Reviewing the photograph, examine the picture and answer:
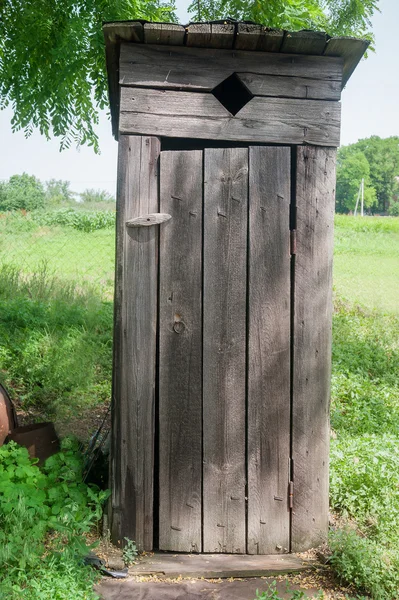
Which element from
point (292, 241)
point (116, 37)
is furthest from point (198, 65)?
point (292, 241)

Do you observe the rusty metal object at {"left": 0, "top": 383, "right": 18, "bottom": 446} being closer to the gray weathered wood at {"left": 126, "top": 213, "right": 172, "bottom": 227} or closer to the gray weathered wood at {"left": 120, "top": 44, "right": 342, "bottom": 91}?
the gray weathered wood at {"left": 126, "top": 213, "right": 172, "bottom": 227}

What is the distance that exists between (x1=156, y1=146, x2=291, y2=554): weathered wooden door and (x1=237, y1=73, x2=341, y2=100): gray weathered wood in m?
0.34

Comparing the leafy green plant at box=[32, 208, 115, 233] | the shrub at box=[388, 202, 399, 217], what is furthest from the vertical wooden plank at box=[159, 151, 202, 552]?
the shrub at box=[388, 202, 399, 217]

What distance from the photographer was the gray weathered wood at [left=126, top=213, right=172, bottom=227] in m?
3.44

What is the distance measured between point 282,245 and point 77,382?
369 cm

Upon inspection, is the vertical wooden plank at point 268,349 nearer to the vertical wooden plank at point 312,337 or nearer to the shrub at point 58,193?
the vertical wooden plank at point 312,337

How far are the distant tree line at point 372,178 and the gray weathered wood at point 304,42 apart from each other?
68.9m

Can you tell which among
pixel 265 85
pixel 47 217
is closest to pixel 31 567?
pixel 265 85

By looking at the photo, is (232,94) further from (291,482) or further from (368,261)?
(368,261)

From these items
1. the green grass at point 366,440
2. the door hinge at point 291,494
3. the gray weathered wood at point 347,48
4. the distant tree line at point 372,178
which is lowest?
→ the green grass at point 366,440

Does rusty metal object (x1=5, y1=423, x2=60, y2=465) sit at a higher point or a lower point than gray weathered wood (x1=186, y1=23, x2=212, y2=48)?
lower

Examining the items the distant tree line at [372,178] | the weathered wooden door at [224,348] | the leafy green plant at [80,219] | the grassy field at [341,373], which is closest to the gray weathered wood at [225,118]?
the weathered wooden door at [224,348]

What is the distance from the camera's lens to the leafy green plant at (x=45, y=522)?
3.12m

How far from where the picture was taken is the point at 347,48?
11.4 feet
